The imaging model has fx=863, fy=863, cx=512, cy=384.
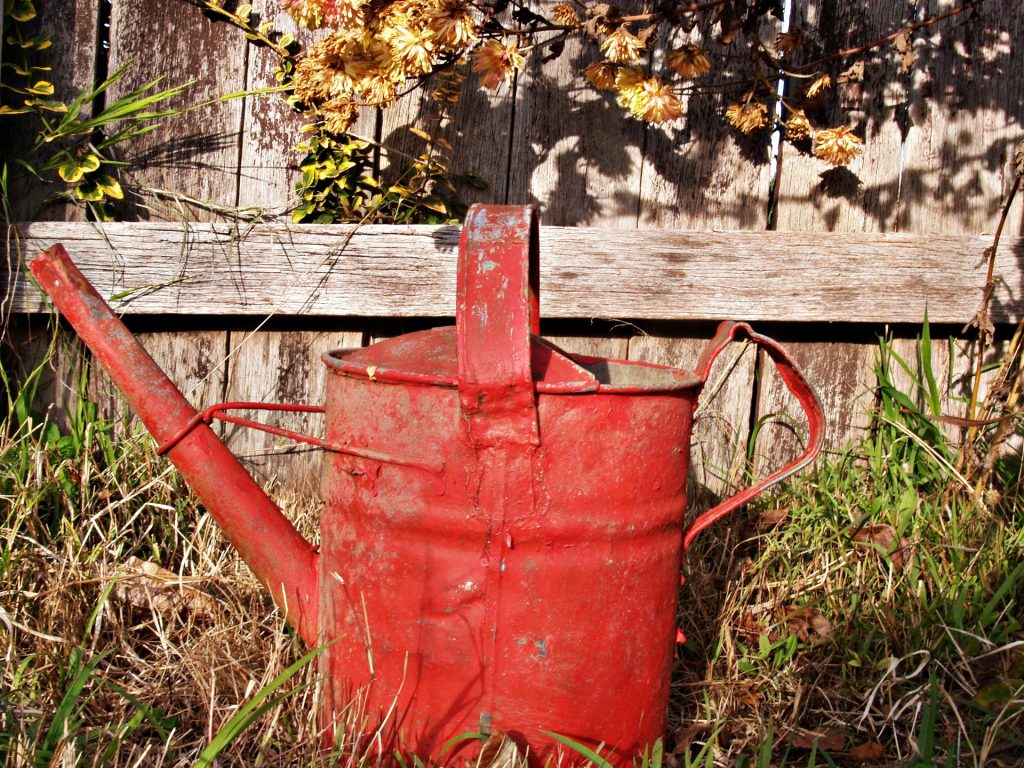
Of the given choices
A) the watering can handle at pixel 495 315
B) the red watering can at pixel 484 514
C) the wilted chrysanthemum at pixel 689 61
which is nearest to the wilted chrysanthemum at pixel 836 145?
the wilted chrysanthemum at pixel 689 61

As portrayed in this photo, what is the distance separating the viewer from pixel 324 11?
1790 millimetres

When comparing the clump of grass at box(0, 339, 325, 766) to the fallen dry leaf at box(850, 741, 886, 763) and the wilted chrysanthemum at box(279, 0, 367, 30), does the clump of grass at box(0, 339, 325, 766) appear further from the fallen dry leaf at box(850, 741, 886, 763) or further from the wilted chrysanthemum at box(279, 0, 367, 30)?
the wilted chrysanthemum at box(279, 0, 367, 30)

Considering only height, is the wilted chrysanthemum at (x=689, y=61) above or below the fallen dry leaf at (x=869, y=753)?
above

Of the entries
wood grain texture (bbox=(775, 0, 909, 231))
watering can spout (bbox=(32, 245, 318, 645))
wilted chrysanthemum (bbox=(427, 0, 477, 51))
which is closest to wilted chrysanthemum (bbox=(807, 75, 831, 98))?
wood grain texture (bbox=(775, 0, 909, 231))

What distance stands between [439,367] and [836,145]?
49.9 inches

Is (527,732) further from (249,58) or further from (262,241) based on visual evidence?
(249,58)

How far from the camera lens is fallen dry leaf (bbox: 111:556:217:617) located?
1.80 metres

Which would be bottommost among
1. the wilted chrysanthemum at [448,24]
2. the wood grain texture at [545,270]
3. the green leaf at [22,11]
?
the wood grain texture at [545,270]

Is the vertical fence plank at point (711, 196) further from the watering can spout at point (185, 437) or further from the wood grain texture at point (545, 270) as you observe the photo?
the watering can spout at point (185, 437)

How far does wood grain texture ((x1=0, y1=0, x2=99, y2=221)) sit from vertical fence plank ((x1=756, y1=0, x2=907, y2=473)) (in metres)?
1.85

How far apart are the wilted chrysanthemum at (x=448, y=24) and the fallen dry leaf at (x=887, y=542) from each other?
1.40 m

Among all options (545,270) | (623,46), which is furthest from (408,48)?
(545,270)

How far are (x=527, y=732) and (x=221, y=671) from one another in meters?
0.62

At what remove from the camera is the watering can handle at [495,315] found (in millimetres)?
1166
